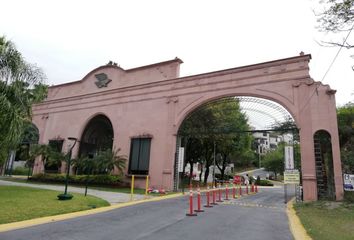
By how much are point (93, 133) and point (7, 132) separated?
569 inches

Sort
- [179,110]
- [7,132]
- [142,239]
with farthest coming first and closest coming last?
[179,110], [7,132], [142,239]

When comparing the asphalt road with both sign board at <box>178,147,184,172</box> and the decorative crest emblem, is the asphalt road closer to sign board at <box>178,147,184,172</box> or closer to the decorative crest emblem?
sign board at <box>178,147,184,172</box>

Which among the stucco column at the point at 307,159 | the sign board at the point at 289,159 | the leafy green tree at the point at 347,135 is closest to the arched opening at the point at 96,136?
the sign board at the point at 289,159

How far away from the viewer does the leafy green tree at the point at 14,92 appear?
12.1 m

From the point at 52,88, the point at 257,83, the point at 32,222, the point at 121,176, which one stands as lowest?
the point at 32,222

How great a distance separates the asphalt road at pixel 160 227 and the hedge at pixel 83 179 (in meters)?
9.50

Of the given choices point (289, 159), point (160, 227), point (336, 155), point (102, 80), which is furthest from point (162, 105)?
point (160, 227)

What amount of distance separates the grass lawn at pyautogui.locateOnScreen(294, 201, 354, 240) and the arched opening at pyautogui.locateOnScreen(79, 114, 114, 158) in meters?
18.3

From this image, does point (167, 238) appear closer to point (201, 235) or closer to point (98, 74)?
point (201, 235)

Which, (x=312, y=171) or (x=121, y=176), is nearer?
(x=312, y=171)

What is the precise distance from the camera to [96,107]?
24.4 m

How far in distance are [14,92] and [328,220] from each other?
14084mm

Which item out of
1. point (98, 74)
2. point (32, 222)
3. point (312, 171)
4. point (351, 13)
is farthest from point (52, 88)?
point (351, 13)

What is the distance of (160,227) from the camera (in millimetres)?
7676
